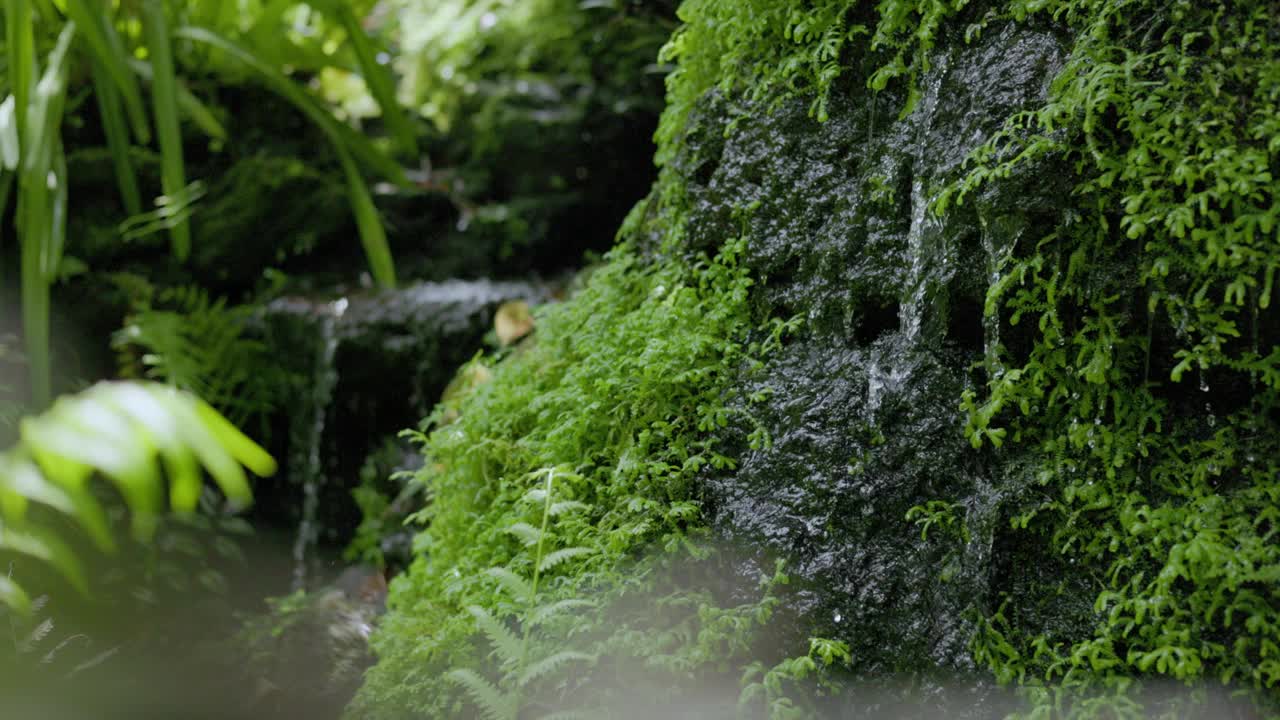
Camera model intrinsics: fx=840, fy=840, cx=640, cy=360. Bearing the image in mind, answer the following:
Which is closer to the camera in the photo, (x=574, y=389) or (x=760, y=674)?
(x=760, y=674)

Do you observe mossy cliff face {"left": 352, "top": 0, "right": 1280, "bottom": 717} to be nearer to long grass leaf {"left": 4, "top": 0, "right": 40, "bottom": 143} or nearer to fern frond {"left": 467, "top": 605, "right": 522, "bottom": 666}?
fern frond {"left": 467, "top": 605, "right": 522, "bottom": 666}

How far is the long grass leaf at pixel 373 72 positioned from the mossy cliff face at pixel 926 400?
6.42 feet

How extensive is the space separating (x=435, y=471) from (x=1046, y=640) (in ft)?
6.26

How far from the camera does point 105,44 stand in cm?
325

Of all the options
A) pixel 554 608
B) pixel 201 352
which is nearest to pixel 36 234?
pixel 201 352

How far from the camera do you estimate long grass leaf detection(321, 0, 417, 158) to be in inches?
147

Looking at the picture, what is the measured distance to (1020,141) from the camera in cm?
187

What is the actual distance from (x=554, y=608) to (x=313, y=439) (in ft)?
10.1

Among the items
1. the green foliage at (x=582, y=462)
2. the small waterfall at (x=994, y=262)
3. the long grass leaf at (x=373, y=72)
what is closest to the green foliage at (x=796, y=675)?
the green foliage at (x=582, y=462)

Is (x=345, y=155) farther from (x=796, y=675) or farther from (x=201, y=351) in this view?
(x=796, y=675)

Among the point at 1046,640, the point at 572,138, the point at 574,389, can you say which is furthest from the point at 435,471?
the point at 572,138

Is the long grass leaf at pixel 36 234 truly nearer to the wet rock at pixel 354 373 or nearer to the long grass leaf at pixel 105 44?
the long grass leaf at pixel 105 44

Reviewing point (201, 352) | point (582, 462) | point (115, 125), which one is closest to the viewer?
point (582, 462)

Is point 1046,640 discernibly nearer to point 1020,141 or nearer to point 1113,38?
point 1020,141
